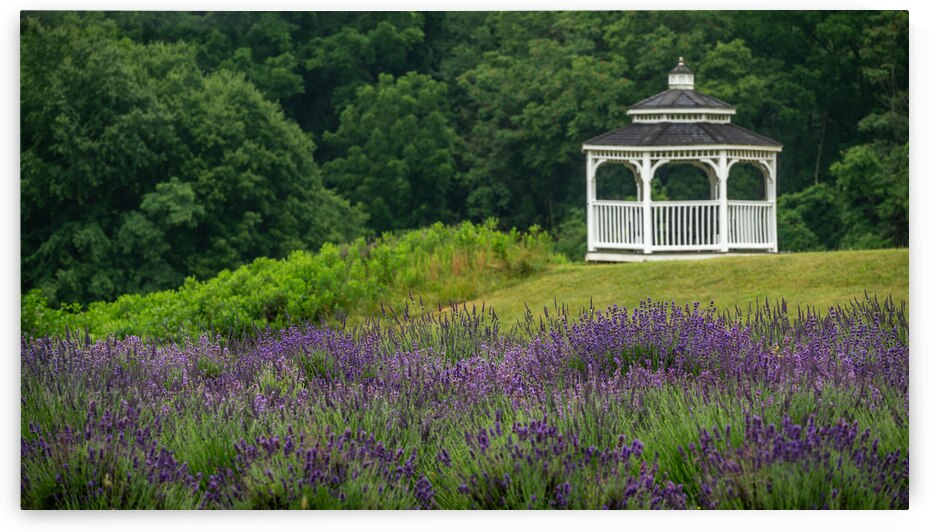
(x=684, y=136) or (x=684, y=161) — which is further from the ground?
(x=684, y=136)

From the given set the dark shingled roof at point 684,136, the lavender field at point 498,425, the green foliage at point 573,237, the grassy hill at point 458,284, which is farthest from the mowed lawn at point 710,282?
the green foliage at point 573,237

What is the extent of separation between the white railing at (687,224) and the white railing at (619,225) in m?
0.23

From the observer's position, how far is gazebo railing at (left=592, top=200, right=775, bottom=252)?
59.6 ft

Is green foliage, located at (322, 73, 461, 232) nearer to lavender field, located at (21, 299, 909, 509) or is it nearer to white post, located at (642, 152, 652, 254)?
white post, located at (642, 152, 652, 254)

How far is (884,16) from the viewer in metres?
7.80

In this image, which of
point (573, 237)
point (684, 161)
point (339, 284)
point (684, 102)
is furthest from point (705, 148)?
point (339, 284)

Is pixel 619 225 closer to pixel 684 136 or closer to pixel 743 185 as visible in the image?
pixel 684 136

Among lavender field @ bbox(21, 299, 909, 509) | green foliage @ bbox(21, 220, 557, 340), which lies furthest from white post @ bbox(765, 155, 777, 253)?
lavender field @ bbox(21, 299, 909, 509)

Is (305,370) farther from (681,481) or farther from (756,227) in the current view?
(756,227)

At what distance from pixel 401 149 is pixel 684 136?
199 inches

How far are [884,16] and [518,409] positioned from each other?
11.6 ft

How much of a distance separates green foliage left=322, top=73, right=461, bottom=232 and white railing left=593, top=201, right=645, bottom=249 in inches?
108

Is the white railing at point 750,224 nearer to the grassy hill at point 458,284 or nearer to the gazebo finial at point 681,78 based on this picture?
the gazebo finial at point 681,78

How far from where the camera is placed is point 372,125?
20.5 meters
